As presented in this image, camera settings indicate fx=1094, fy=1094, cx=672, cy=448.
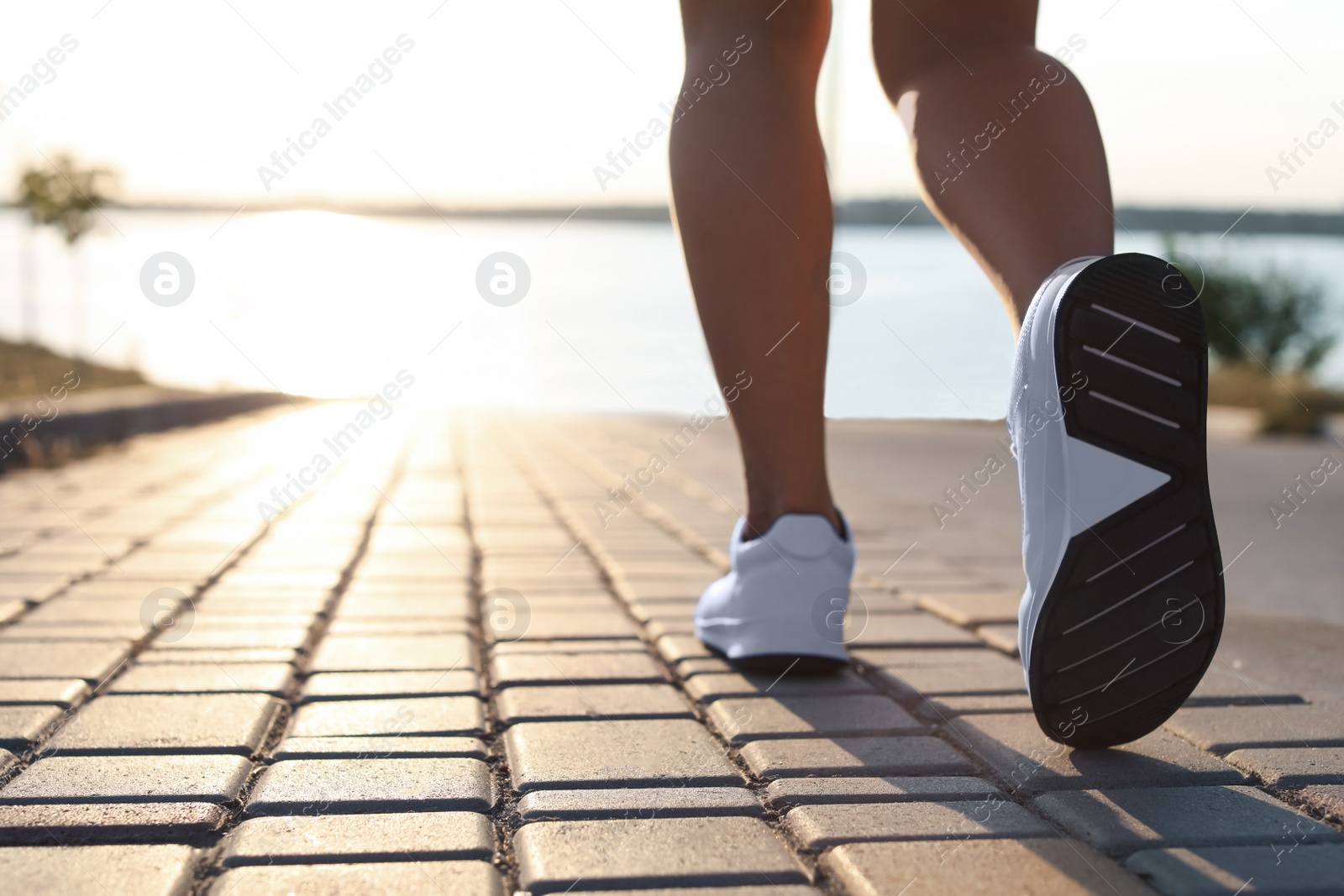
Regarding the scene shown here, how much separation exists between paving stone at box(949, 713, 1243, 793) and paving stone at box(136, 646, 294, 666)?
1.03m

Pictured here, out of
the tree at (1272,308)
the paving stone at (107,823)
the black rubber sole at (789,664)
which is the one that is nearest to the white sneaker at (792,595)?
the black rubber sole at (789,664)

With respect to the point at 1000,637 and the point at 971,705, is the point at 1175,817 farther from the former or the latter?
the point at 1000,637

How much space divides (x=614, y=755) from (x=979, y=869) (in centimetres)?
46

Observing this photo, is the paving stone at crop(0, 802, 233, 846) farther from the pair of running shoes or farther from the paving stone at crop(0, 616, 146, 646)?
the pair of running shoes

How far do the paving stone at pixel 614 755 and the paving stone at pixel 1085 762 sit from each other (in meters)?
0.33

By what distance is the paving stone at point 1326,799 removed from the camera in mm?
1144

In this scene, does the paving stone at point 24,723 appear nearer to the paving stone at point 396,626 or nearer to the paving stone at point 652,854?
the paving stone at point 396,626

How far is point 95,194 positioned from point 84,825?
2655cm

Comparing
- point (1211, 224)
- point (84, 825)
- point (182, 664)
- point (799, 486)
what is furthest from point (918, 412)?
point (1211, 224)

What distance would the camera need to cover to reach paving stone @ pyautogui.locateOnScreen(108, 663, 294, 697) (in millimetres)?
1540

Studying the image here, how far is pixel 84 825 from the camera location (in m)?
1.08

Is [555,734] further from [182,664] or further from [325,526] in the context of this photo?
[325,526]

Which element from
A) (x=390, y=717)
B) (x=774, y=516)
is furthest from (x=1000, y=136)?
(x=390, y=717)

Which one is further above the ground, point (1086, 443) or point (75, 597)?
point (1086, 443)
